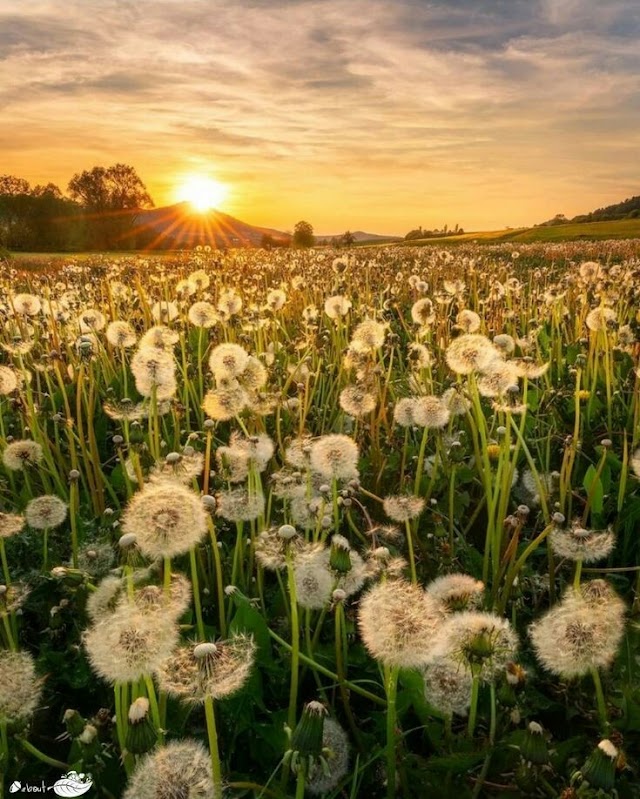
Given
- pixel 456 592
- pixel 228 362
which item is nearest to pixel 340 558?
pixel 456 592

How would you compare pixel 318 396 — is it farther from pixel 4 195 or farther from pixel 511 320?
pixel 4 195

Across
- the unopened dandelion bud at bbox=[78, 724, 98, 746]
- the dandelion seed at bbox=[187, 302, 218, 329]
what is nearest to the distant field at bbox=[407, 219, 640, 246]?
the dandelion seed at bbox=[187, 302, 218, 329]

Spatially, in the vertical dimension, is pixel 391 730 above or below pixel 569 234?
below

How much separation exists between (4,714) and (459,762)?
3.82ft

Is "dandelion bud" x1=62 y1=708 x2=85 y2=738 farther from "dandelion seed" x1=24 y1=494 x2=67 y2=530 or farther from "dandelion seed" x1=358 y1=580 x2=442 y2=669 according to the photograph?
"dandelion seed" x1=24 y1=494 x2=67 y2=530

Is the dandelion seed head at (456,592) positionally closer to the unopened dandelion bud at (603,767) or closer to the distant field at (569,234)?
the unopened dandelion bud at (603,767)

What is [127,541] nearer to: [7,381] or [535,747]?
[535,747]

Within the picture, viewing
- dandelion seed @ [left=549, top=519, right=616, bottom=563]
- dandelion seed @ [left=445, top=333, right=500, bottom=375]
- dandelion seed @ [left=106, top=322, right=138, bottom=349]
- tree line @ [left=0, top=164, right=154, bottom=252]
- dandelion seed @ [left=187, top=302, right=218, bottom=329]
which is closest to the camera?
dandelion seed @ [left=549, top=519, right=616, bottom=563]

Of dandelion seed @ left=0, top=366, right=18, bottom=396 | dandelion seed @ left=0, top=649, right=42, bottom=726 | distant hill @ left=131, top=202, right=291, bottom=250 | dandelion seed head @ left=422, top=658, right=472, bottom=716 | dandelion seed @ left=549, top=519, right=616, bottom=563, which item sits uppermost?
distant hill @ left=131, top=202, right=291, bottom=250

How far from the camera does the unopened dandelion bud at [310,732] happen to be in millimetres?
1314

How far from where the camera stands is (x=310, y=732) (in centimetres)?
133

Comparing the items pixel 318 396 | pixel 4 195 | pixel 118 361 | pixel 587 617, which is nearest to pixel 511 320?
pixel 318 396

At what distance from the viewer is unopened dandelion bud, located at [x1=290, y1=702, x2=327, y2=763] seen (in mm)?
1314

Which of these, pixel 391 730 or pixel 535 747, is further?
pixel 391 730
